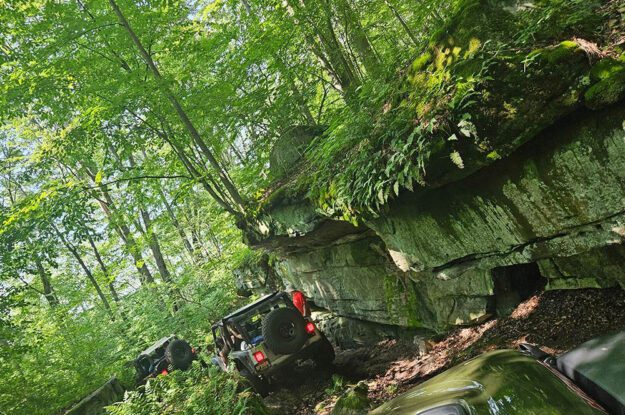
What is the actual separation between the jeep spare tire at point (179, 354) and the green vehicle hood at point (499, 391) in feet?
33.5

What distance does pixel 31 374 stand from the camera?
13.3m

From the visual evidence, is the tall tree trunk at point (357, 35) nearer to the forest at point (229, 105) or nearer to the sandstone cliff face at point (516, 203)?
the forest at point (229, 105)

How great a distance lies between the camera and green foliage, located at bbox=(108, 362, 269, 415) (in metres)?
6.41

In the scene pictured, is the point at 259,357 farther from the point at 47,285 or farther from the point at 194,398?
the point at 47,285

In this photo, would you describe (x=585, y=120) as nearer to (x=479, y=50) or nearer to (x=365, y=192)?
(x=479, y=50)

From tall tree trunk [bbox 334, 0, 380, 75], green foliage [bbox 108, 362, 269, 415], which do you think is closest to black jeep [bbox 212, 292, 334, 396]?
green foliage [bbox 108, 362, 269, 415]

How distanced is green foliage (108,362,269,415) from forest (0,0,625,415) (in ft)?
0.11

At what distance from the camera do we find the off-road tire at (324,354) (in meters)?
8.80

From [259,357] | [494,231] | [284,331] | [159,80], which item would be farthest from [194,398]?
[159,80]

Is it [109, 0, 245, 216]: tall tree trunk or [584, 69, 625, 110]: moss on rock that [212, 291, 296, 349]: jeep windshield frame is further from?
[584, 69, 625, 110]: moss on rock

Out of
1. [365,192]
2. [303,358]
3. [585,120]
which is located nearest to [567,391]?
[585,120]

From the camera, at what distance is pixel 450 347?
268 inches

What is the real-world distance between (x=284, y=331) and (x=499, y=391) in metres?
6.16

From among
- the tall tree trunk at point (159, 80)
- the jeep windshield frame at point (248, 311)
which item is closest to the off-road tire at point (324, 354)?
the jeep windshield frame at point (248, 311)
